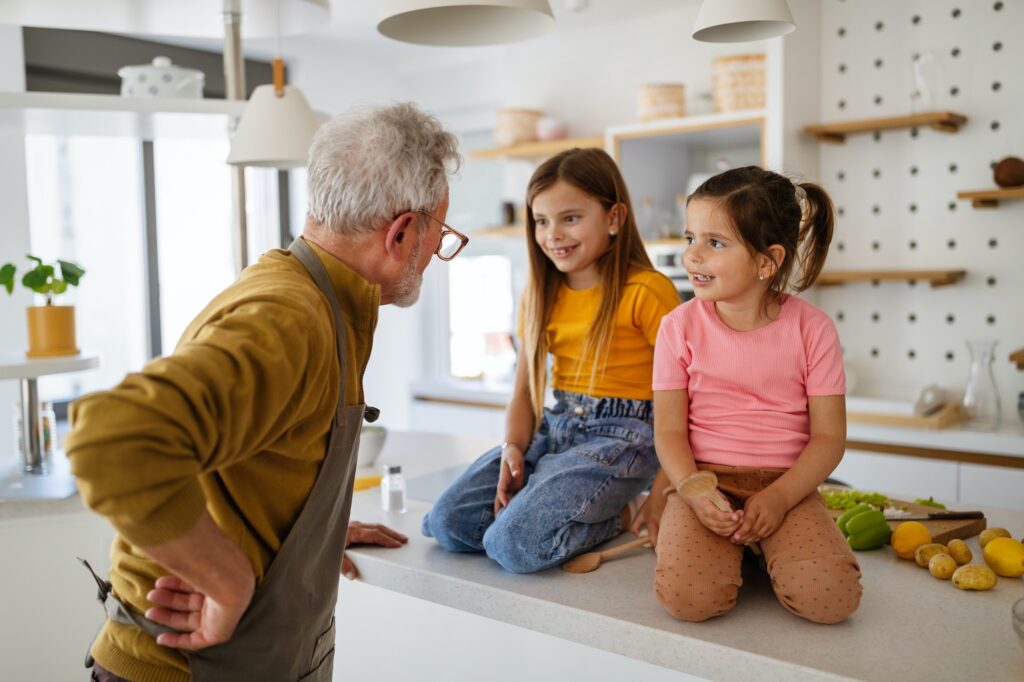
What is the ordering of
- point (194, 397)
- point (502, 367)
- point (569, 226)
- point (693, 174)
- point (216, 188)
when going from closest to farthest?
point (194, 397)
point (569, 226)
point (693, 174)
point (216, 188)
point (502, 367)

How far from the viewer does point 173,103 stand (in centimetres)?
227

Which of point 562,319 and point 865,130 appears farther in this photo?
point 865,130

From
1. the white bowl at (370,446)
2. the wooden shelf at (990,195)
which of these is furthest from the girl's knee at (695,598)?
the wooden shelf at (990,195)

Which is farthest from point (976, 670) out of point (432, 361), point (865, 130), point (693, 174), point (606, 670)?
point (432, 361)

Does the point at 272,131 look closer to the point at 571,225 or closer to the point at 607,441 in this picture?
the point at 571,225

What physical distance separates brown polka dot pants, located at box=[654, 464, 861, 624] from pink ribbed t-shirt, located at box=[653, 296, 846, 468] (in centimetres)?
12

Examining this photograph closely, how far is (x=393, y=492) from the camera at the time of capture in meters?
2.07

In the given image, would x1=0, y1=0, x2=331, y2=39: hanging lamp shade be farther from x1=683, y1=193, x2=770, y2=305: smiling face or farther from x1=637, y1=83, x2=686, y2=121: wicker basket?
x1=637, y1=83, x2=686, y2=121: wicker basket

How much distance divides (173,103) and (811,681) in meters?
1.96

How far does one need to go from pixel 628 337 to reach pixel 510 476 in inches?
15.5

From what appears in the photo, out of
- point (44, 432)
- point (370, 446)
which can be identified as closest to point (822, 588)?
point (370, 446)

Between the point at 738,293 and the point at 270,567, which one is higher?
the point at 738,293

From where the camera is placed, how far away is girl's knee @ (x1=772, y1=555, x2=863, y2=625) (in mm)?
1336

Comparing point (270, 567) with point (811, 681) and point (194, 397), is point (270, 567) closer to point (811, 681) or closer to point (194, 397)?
point (194, 397)
